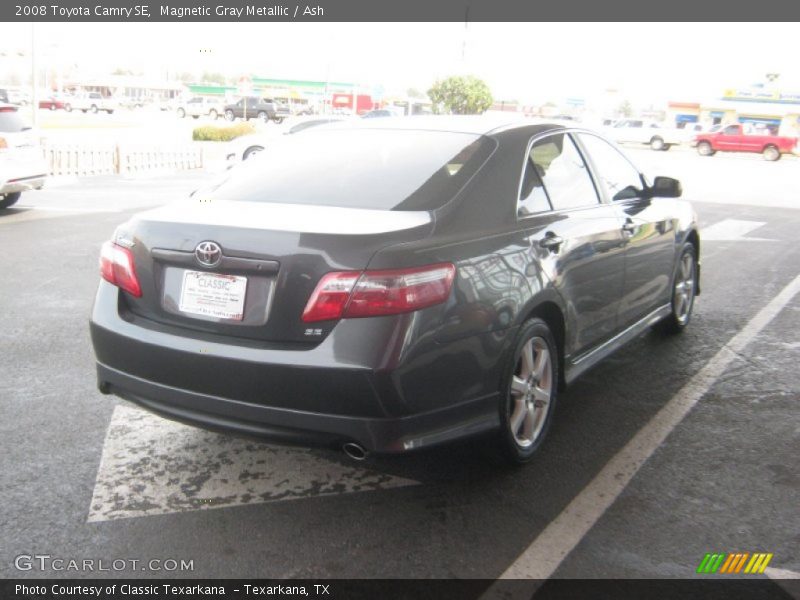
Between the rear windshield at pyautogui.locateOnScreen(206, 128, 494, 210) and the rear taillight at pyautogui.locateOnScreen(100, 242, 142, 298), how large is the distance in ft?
1.82

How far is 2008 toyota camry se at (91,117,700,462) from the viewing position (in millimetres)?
3105

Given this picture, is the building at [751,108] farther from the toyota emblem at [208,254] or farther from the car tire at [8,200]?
the toyota emblem at [208,254]

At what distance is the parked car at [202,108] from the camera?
64275 mm

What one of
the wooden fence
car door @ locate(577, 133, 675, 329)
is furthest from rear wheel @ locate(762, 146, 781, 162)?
car door @ locate(577, 133, 675, 329)

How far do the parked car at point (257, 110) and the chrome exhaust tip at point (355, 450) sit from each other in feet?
182

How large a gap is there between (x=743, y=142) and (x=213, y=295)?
4308 cm

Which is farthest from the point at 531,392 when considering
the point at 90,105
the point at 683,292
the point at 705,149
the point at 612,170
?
the point at 90,105

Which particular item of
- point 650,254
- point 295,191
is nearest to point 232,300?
point 295,191

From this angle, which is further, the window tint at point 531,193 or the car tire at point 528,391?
the window tint at point 531,193

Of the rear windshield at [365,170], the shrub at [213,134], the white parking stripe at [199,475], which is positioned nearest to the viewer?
the white parking stripe at [199,475]

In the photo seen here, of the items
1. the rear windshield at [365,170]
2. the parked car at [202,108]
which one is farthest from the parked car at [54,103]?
the rear windshield at [365,170]

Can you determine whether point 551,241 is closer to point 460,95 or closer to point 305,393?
point 305,393

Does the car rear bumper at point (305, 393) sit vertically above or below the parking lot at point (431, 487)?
above

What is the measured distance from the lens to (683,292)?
20.7 feet
